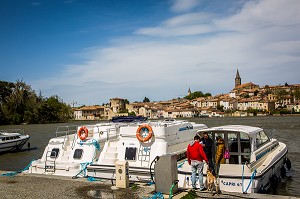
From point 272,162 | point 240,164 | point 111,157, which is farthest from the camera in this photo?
point 111,157

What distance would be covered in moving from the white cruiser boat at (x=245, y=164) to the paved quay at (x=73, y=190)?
44.5 inches

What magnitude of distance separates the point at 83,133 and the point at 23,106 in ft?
335

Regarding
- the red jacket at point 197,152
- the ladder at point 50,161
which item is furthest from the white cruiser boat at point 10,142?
the red jacket at point 197,152

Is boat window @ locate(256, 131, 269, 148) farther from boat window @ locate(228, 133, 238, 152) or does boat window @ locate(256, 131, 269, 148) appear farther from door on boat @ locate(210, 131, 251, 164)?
boat window @ locate(228, 133, 238, 152)

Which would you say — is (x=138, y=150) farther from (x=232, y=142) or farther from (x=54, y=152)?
(x=54, y=152)

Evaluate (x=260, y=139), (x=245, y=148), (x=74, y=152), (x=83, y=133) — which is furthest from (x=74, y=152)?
(x=260, y=139)

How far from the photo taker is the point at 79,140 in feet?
59.8

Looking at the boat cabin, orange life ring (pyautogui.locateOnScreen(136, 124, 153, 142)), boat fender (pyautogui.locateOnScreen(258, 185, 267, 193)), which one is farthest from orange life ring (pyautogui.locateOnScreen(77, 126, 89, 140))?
boat fender (pyautogui.locateOnScreen(258, 185, 267, 193))

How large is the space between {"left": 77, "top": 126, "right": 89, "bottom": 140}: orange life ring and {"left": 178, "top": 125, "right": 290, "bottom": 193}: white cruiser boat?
6514mm

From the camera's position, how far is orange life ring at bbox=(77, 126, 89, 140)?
18.1 metres

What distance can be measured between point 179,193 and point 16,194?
568 centimetres

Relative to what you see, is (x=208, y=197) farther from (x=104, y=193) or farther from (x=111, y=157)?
(x=111, y=157)

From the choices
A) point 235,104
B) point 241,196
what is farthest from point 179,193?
point 235,104

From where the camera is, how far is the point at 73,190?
→ 1221cm
